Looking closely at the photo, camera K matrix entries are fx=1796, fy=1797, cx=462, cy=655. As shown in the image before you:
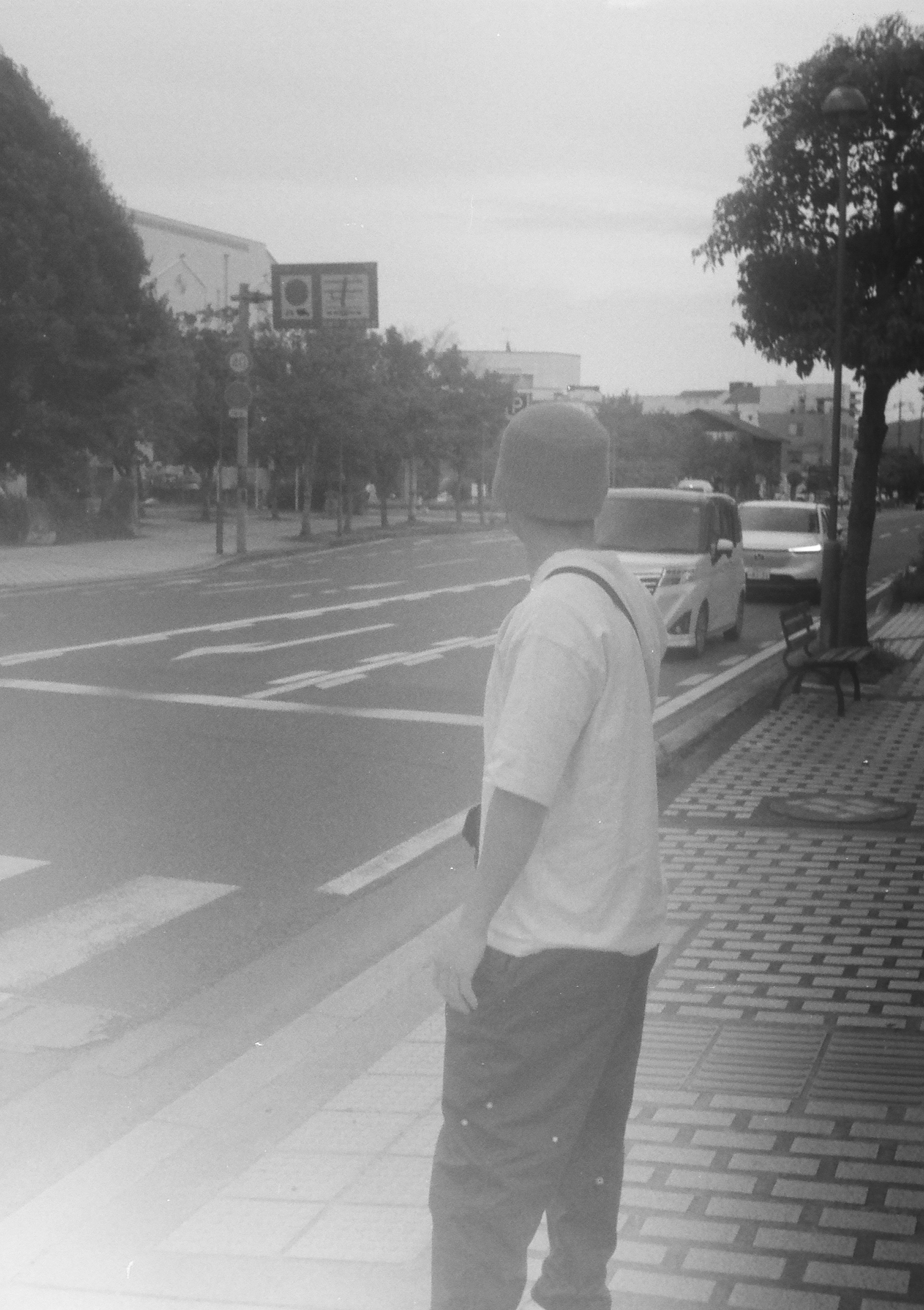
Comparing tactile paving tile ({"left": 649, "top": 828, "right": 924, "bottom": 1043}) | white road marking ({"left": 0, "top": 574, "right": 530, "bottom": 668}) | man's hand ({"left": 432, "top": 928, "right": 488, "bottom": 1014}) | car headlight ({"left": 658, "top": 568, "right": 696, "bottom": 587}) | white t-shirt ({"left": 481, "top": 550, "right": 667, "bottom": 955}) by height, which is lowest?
white road marking ({"left": 0, "top": 574, "right": 530, "bottom": 668})

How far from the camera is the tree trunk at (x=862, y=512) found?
16.5 meters

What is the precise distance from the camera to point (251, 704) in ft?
43.2

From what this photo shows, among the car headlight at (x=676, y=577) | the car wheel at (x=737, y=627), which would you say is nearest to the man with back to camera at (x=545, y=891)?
the car headlight at (x=676, y=577)

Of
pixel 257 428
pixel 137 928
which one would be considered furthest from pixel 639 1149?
pixel 257 428

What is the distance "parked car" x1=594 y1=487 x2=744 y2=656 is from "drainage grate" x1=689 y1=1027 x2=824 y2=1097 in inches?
496

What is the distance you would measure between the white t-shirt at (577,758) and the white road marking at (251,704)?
9689 mm

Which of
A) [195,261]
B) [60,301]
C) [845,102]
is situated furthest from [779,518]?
[195,261]

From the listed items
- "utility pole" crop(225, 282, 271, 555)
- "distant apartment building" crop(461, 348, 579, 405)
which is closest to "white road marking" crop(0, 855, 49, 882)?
"utility pole" crop(225, 282, 271, 555)

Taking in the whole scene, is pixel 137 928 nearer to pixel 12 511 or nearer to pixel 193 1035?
pixel 193 1035

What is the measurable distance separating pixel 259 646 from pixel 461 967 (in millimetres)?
14951

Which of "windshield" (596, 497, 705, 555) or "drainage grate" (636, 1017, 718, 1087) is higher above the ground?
"windshield" (596, 497, 705, 555)

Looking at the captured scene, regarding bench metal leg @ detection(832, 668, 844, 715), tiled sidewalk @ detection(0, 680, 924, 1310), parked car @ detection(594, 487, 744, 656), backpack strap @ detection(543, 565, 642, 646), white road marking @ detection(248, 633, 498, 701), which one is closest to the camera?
backpack strap @ detection(543, 565, 642, 646)

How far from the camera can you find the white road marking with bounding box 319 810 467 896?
760 cm

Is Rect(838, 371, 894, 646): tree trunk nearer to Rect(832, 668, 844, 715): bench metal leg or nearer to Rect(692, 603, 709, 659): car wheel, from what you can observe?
Rect(692, 603, 709, 659): car wheel
